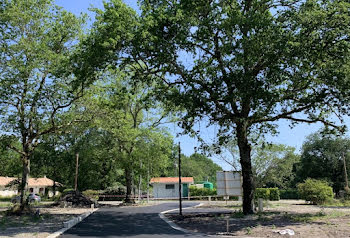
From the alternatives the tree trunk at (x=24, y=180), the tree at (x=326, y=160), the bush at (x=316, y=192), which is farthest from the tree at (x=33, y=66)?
the tree at (x=326, y=160)

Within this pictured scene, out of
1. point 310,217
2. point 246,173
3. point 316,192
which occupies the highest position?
point 246,173

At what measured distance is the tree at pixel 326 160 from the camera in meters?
48.1

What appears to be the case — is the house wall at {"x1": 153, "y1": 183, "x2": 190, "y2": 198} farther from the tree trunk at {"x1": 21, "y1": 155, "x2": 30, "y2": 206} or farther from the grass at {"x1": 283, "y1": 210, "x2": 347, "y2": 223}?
the grass at {"x1": 283, "y1": 210, "x2": 347, "y2": 223}

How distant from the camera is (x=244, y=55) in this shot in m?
13.1

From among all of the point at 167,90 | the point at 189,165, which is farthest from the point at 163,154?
the point at 189,165

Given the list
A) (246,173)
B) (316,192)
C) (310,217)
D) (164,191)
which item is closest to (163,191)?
(164,191)

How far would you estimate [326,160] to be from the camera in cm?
4988

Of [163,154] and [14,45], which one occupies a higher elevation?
[14,45]

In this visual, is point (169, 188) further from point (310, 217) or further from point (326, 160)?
point (310, 217)

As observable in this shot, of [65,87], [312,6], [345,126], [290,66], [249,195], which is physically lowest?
[249,195]

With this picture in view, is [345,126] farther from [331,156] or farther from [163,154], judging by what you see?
[331,156]

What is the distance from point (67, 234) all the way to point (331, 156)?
4727 cm

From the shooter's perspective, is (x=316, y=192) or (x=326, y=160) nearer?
(x=316, y=192)

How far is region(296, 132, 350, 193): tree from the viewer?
48.1m
